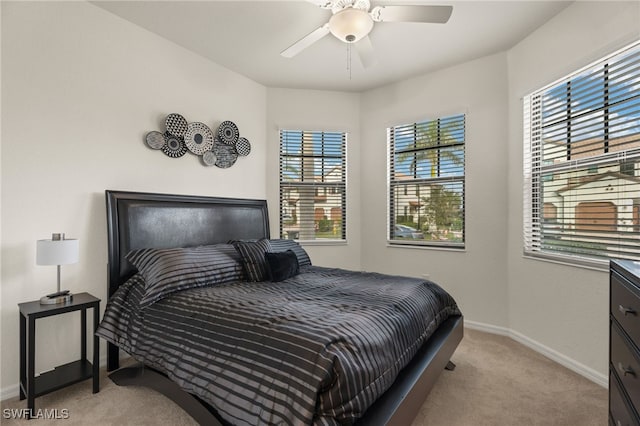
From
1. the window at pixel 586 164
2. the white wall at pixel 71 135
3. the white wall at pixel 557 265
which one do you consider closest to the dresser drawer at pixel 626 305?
the window at pixel 586 164

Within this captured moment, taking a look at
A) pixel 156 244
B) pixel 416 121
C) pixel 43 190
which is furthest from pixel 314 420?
pixel 416 121

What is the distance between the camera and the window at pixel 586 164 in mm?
2186

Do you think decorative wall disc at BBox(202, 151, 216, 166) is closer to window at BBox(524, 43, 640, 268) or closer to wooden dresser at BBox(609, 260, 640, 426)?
window at BBox(524, 43, 640, 268)

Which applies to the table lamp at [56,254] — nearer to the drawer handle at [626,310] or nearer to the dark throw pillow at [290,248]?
the dark throw pillow at [290,248]

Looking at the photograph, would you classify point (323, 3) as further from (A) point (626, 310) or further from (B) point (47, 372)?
(B) point (47, 372)

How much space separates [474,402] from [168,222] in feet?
9.14

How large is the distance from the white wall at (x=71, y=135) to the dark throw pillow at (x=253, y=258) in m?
0.97

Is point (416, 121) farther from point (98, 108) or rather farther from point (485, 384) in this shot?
point (98, 108)

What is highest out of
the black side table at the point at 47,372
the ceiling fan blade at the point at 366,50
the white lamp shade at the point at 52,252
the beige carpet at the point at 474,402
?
the ceiling fan blade at the point at 366,50

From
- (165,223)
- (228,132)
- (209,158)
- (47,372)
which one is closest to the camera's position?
(47,372)

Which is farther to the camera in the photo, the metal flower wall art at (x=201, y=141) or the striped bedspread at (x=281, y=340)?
the metal flower wall art at (x=201, y=141)

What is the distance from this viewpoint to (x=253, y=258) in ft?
9.11

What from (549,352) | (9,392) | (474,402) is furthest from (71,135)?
(549,352)

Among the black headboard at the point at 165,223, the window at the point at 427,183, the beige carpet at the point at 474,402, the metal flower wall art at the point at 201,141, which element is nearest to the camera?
the beige carpet at the point at 474,402
